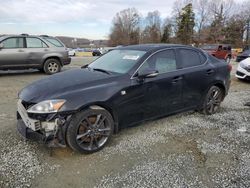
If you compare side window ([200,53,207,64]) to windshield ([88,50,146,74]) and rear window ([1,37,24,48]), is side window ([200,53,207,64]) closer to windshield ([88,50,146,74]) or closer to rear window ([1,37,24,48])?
windshield ([88,50,146,74])

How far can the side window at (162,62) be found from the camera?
4140mm

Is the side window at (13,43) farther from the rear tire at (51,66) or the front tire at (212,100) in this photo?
the front tire at (212,100)

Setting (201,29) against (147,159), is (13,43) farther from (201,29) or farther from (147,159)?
(201,29)

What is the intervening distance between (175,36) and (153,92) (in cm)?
→ 6501

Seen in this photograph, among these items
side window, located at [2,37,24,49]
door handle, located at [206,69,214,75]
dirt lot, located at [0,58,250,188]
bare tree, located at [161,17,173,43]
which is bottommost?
dirt lot, located at [0,58,250,188]

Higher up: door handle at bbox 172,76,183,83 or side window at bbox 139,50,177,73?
side window at bbox 139,50,177,73

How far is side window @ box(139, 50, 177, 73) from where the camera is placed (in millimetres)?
4140

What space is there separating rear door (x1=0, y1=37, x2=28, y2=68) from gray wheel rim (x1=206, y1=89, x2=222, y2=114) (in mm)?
7509

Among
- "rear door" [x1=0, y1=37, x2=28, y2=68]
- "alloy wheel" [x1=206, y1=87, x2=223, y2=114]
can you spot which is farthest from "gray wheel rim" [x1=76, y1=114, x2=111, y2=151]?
"rear door" [x1=0, y1=37, x2=28, y2=68]

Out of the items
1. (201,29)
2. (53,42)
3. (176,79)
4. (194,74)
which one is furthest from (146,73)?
(201,29)

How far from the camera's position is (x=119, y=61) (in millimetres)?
4328

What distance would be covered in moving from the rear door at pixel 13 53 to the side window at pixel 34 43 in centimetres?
23

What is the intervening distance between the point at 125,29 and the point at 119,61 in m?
83.5

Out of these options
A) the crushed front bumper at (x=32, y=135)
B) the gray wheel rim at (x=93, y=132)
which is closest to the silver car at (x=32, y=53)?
the crushed front bumper at (x=32, y=135)
